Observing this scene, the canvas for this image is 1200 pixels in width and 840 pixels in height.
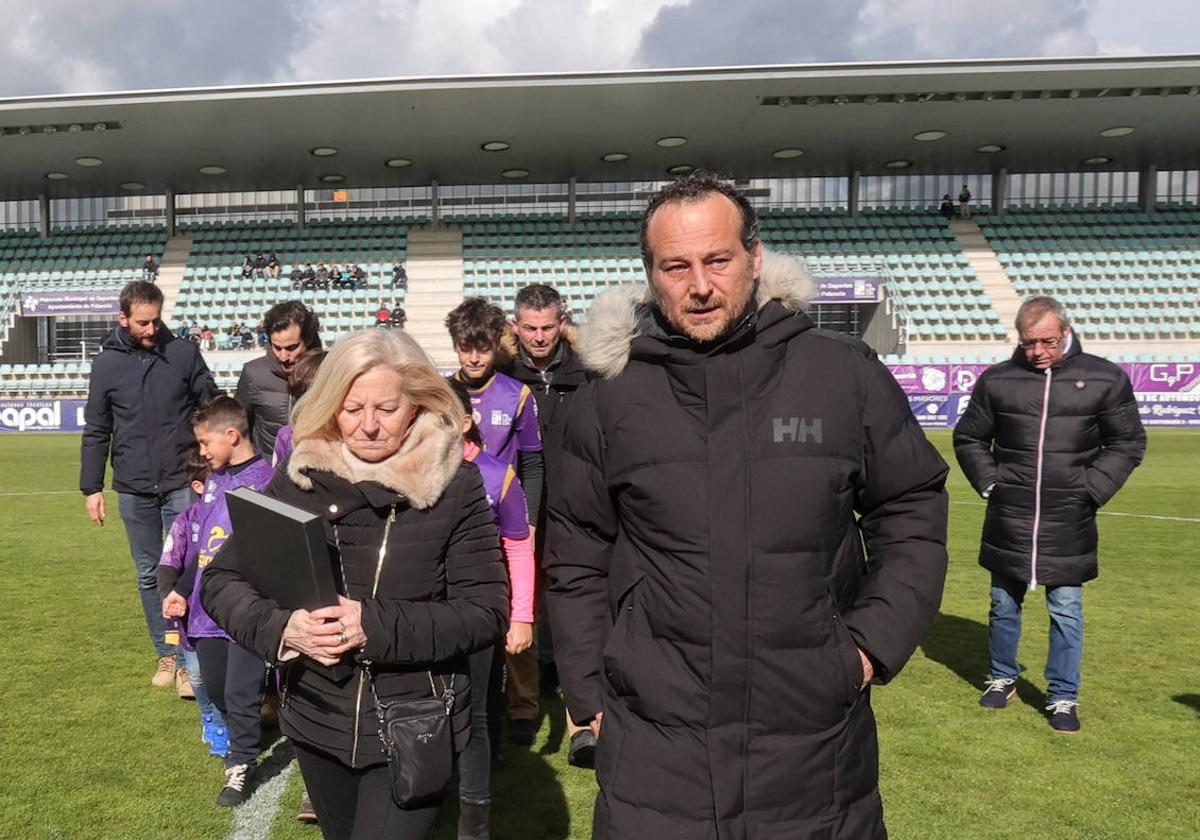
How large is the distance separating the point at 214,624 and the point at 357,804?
1.62m

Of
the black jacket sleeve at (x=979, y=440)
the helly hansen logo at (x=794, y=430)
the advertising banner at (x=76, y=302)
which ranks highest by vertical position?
the advertising banner at (x=76, y=302)

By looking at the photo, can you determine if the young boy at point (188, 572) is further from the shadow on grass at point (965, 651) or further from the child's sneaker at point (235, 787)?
the shadow on grass at point (965, 651)

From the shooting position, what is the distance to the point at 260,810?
3418 millimetres

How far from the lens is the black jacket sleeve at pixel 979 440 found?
4.34 metres

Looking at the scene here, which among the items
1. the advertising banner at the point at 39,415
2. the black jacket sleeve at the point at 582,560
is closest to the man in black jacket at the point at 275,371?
the black jacket sleeve at the point at 582,560

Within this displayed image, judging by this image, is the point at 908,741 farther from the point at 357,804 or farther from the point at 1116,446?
Answer: the point at 357,804

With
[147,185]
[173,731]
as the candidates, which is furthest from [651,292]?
[147,185]

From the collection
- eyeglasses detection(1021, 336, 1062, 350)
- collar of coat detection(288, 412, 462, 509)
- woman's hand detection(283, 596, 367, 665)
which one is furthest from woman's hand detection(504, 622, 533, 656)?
eyeglasses detection(1021, 336, 1062, 350)

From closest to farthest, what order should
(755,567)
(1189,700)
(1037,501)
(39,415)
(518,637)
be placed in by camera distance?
(755,567) < (518,637) < (1037,501) < (1189,700) < (39,415)

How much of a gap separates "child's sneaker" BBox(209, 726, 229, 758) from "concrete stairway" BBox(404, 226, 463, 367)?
21.0m

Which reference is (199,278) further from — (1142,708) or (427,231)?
(1142,708)

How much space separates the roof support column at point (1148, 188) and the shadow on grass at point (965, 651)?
29.5 meters

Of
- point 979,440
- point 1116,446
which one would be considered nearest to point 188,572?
point 979,440

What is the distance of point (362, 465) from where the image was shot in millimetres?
2117
